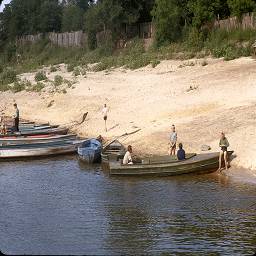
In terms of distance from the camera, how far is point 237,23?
149ft

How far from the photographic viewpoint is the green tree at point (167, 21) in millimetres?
48906

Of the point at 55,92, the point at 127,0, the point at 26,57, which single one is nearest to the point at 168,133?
the point at 55,92

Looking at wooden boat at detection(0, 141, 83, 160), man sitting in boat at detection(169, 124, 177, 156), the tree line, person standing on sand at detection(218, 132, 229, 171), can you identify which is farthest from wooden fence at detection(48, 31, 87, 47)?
person standing on sand at detection(218, 132, 229, 171)

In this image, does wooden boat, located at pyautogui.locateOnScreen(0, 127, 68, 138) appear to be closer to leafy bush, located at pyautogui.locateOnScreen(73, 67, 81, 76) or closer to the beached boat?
the beached boat

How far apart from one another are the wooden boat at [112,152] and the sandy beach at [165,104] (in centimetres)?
103

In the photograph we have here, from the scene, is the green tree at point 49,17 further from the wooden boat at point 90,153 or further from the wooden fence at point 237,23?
the wooden boat at point 90,153

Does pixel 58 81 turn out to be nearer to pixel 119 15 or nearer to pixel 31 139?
pixel 119 15

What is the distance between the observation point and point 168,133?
99.6 feet

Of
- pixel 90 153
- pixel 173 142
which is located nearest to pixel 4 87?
pixel 90 153

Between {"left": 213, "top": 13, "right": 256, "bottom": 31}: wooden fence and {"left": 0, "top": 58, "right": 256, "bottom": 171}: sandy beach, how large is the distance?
4.51 m

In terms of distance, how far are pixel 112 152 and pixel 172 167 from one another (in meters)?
4.21

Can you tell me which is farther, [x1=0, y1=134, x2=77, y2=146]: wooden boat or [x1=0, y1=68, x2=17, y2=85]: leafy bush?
[x1=0, y1=68, x2=17, y2=85]: leafy bush

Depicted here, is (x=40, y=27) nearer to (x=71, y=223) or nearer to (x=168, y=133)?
(x=168, y=133)

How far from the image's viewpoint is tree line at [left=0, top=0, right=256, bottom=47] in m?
47.5
